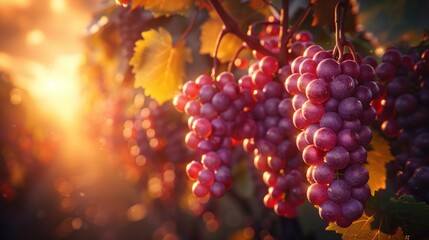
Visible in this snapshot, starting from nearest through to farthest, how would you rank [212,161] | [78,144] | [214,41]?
[212,161]
[214,41]
[78,144]

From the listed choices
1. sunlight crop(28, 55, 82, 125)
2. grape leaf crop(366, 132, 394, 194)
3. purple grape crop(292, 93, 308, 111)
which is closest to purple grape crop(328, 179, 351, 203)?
purple grape crop(292, 93, 308, 111)

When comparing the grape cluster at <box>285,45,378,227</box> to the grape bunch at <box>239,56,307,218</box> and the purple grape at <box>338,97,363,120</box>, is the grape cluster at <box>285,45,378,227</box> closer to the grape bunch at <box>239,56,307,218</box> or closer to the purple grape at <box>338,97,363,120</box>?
the purple grape at <box>338,97,363,120</box>

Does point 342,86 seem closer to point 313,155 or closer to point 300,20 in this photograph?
point 313,155

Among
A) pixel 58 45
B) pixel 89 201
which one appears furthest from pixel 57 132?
pixel 58 45

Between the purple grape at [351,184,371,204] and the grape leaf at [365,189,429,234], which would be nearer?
the purple grape at [351,184,371,204]

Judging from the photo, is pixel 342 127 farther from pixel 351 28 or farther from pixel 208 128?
pixel 351 28

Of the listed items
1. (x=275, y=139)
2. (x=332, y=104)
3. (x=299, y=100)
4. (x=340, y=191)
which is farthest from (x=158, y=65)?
(x=340, y=191)
